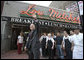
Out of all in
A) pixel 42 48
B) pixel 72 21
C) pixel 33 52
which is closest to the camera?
pixel 33 52

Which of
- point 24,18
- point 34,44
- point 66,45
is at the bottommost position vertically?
point 66,45

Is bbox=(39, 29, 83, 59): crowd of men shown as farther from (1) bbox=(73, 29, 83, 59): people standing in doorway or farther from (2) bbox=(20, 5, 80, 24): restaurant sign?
(2) bbox=(20, 5, 80, 24): restaurant sign

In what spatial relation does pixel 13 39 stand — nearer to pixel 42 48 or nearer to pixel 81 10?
pixel 42 48

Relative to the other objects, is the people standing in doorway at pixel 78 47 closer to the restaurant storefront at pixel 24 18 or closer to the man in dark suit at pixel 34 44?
the man in dark suit at pixel 34 44

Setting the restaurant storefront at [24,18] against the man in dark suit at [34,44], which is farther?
the restaurant storefront at [24,18]

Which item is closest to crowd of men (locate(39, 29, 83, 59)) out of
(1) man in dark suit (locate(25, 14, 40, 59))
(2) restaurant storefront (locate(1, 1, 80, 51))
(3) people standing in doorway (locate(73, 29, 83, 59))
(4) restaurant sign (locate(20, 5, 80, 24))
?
(3) people standing in doorway (locate(73, 29, 83, 59))

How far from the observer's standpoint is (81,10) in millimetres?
2938

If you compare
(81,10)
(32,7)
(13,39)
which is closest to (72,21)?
(32,7)

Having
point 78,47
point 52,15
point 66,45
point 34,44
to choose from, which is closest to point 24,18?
point 66,45

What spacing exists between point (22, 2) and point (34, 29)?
5.84 metres

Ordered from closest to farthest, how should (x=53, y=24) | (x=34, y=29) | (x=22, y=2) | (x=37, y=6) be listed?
(x=34, y=29) < (x=53, y=24) < (x=22, y=2) < (x=37, y=6)

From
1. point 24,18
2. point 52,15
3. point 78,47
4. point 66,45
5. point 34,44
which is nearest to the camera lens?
point 34,44

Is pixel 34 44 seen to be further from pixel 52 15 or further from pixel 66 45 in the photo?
pixel 52 15

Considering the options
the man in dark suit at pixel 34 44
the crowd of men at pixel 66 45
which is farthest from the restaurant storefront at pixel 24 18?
the man in dark suit at pixel 34 44
